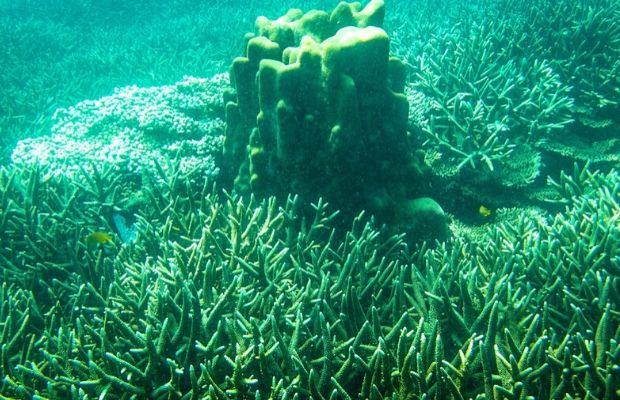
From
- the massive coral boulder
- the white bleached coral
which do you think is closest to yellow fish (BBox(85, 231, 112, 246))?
the white bleached coral

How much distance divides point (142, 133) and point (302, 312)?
351 centimetres

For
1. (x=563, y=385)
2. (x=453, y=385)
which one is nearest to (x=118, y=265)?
(x=453, y=385)

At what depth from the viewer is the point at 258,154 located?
398 centimetres

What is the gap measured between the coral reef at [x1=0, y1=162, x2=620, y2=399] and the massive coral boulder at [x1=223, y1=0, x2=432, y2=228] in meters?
0.33

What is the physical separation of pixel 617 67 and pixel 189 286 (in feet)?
20.2

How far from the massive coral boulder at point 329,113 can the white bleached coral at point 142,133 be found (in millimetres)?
980

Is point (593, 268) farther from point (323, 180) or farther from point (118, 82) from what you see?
point (118, 82)

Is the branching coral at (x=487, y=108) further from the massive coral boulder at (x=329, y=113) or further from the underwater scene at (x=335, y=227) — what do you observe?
the massive coral boulder at (x=329, y=113)

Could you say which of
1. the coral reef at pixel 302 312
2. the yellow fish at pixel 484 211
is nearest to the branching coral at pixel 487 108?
the yellow fish at pixel 484 211

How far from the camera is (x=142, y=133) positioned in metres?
5.21

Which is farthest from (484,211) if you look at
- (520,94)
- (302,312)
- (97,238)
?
(97,238)

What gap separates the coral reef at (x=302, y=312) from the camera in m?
2.24

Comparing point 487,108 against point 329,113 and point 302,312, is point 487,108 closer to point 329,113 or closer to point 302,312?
point 329,113

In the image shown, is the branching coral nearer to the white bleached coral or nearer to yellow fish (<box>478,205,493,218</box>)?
yellow fish (<box>478,205,493,218</box>)
